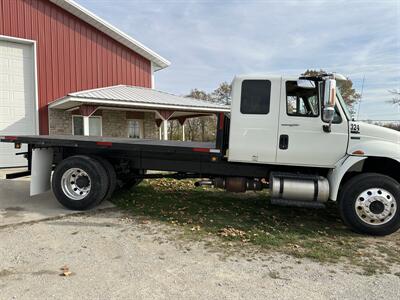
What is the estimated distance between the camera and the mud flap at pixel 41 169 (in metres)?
5.70

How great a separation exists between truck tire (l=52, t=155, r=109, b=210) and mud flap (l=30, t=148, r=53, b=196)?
39 cm

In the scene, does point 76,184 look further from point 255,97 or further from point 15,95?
point 15,95

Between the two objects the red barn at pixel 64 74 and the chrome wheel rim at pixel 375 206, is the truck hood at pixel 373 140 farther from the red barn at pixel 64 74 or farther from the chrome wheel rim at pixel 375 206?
the red barn at pixel 64 74

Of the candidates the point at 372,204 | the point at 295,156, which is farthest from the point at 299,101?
the point at 372,204

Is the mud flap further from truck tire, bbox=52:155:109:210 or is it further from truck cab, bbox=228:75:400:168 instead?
truck cab, bbox=228:75:400:168

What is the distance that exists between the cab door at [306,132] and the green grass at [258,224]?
3.80ft

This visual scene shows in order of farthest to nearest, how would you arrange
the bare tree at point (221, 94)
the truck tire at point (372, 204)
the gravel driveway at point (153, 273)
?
the bare tree at point (221, 94), the truck tire at point (372, 204), the gravel driveway at point (153, 273)

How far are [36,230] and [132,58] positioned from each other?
12590mm

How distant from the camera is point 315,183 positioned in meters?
4.79

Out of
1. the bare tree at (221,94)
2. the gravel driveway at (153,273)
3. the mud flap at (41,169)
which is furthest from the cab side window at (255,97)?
the bare tree at (221,94)

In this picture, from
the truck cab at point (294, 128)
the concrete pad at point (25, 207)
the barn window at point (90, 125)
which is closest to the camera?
the truck cab at point (294, 128)

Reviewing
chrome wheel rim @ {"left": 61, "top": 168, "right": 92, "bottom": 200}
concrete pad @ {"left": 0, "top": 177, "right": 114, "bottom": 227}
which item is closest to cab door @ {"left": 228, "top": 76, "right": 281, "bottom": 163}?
chrome wheel rim @ {"left": 61, "top": 168, "right": 92, "bottom": 200}

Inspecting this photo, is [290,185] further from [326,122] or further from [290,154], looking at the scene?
[326,122]

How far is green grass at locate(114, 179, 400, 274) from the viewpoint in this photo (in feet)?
13.0
